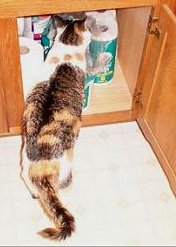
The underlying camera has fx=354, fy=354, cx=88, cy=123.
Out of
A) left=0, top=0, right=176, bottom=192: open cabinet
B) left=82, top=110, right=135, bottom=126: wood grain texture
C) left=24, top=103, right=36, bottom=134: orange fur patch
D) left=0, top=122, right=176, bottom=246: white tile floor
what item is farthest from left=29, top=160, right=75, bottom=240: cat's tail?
left=82, top=110, right=135, bottom=126: wood grain texture

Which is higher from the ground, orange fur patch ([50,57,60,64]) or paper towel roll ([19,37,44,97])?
orange fur patch ([50,57,60,64])

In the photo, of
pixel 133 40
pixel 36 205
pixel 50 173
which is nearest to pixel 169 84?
pixel 133 40

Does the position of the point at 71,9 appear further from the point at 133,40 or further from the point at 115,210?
the point at 115,210

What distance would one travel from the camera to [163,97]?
4.17 ft

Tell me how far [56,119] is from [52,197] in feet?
0.82

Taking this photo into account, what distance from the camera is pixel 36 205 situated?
1331 millimetres

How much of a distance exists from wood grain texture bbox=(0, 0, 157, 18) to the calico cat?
0.17 meters

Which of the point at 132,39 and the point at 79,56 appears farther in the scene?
the point at 132,39

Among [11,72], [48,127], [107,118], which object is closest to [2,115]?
[11,72]

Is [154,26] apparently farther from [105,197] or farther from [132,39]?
[105,197]

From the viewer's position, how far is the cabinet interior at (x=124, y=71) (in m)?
1.45

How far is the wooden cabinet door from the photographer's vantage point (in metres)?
1.16

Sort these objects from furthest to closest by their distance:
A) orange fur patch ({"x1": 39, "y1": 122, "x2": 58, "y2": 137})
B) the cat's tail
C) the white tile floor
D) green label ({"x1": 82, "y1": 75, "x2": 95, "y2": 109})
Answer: green label ({"x1": 82, "y1": 75, "x2": 95, "y2": 109})
the white tile floor
orange fur patch ({"x1": 39, "y1": 122, "x2": 58, "y2": 137})
the cat's tail

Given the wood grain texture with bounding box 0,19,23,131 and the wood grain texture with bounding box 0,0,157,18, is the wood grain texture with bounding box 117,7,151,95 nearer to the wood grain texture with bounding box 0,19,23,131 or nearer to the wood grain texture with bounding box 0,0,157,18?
the wood grain texture with bounding box 0,0,157,18
